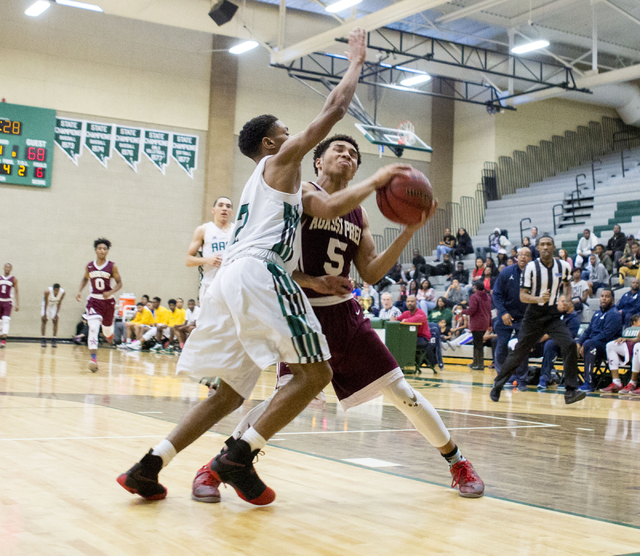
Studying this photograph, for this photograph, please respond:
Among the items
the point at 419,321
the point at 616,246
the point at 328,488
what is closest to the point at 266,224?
the point at 328,488

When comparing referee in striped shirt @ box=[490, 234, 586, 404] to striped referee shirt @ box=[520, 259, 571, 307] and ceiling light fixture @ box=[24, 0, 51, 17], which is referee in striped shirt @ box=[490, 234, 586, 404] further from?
ceiling light fixture @ box=[24, 0, 51, 17]

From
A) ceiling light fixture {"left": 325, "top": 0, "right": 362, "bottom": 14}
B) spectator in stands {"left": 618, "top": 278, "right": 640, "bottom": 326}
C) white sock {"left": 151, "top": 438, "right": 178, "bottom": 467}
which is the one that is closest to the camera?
white sock {"left": 151, "top": 438, "right": 178, "bottom": 467}

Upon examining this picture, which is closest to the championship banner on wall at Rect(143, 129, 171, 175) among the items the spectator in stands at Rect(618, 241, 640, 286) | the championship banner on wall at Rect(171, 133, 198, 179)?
the championship banner on wall at Rect(171, 133, 198, 179)

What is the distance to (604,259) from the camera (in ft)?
51.6

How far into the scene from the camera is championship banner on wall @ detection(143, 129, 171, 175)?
67.7ft

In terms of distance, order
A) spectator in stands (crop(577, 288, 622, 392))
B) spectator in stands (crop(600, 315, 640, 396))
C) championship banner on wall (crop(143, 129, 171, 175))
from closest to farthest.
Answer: spectator in stands (crop(600, 315, 640, 396))
spectator in stands (crop(577, 288, 622, 392))
championship banner on wall (crop(143, 129, 171, 175))

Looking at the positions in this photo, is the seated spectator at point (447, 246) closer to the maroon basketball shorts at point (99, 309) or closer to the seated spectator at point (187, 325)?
the seated spectator at point (187, 325)

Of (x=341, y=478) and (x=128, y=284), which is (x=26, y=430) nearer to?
(x=341, y=478)

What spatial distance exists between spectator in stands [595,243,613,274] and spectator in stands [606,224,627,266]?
0.10m

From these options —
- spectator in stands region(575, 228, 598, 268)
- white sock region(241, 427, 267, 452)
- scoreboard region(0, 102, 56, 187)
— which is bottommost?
white sock region(241, 427, 267, 452)

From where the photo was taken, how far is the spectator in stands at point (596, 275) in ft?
49.9

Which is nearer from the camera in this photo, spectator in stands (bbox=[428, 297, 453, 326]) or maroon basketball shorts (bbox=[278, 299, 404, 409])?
maroon basketball shorts (bbox=[278, 299, 404, 409])

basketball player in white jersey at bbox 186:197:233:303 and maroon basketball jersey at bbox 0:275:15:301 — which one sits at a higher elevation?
basketball player in white jersey at bbox 186:197:233:303

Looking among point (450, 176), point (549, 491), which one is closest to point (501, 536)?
point (549, 491)
